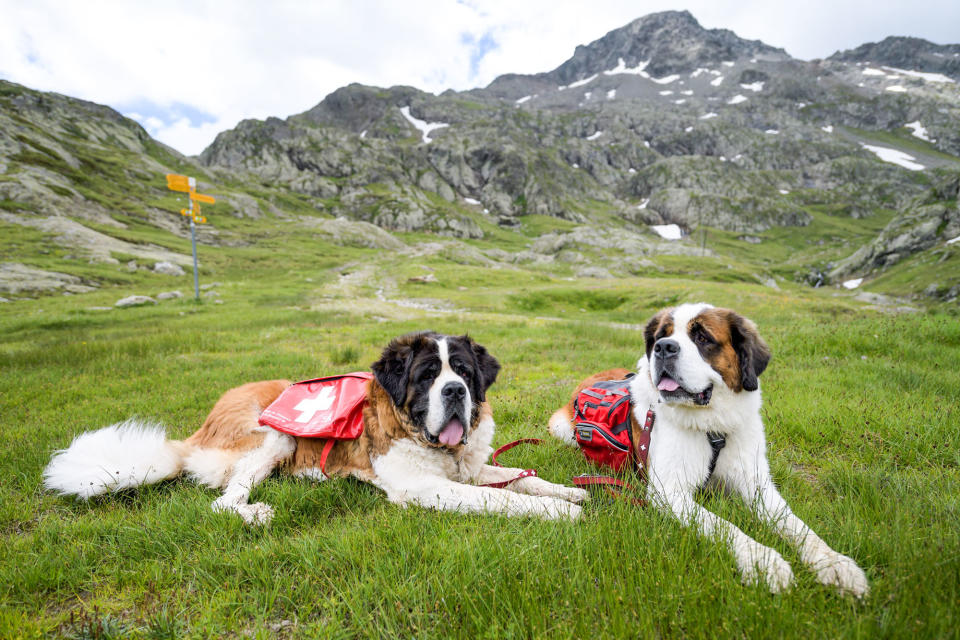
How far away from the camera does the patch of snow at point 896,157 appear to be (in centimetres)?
17344

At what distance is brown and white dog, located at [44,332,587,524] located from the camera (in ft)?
11.2

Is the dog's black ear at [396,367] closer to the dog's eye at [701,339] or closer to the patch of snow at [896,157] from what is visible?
the dog's eye at [701,339]

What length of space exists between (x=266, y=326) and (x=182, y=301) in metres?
13.0

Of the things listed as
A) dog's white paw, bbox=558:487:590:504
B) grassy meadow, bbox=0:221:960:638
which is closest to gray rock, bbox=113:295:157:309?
grassy meadow, bbox=0:221:960:638

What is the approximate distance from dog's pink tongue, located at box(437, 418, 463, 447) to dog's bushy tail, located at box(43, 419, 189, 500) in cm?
280

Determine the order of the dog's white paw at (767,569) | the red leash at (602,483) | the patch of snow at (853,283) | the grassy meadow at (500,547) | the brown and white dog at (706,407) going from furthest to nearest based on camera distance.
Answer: the patch of snow at (853,283) < the brown and white dog at (706,407) < the red leash at (602,483) < the dog's white paw at (767,569) < the grassy meadow at (500,547)

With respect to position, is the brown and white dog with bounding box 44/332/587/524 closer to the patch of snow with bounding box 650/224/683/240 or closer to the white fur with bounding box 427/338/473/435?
the white fur with bounding box 427/338/473/435

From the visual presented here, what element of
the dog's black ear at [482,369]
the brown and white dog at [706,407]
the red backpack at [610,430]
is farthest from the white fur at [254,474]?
the brown and white dog at [706,407]

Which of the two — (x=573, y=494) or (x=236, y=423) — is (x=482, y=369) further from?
(x=236, y=423)

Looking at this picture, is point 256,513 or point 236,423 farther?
point 236,423

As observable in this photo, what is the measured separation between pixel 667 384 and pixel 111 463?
5178 mm

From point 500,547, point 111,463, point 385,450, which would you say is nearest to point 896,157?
point 385,450

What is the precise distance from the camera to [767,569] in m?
1.95

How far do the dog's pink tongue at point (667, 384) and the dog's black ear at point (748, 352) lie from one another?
2.13 ft
